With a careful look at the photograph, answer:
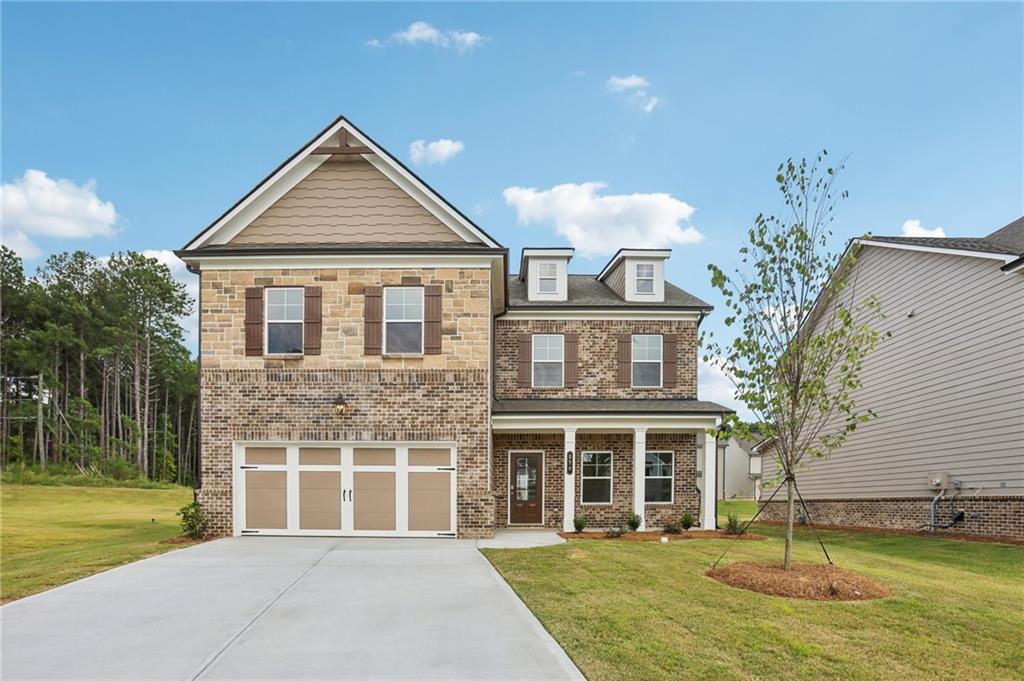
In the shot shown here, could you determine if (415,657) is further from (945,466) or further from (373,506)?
(945,466)

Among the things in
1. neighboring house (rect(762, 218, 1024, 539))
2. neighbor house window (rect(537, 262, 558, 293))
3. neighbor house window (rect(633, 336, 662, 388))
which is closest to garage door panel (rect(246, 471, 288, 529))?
neighbor house window (rect(537, 262, 558, 293))

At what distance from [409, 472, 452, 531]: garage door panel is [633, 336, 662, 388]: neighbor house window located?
649 centimetres

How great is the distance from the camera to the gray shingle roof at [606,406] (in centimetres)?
1838

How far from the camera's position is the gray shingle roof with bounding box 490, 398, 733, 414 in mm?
18375

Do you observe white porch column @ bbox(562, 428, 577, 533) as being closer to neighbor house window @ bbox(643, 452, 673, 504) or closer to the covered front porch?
the covered front porch

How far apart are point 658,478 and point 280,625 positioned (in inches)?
526

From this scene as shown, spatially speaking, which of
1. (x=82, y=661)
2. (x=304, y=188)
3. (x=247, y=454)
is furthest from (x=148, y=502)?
(x=82, y=661)

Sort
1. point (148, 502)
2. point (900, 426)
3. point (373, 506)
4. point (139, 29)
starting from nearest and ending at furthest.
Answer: point (373, 506), point (139, 29), point (900, 426), point (148, 502)

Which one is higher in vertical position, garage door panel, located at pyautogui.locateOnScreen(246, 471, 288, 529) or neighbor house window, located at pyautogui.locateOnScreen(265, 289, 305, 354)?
neighbor house window, located at pyautogui.locateOnScreen(265, 289, 305, 354)

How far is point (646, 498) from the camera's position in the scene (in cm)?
1969

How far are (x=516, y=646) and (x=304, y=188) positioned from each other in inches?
499

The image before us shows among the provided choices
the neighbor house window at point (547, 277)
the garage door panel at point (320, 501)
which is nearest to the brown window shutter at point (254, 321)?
the garage door panel at point (320, 501)

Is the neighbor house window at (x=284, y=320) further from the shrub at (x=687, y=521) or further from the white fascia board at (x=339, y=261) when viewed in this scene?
the shrub at (x=687, y=521)

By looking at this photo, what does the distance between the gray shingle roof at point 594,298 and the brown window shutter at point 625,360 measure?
36.4 inches
